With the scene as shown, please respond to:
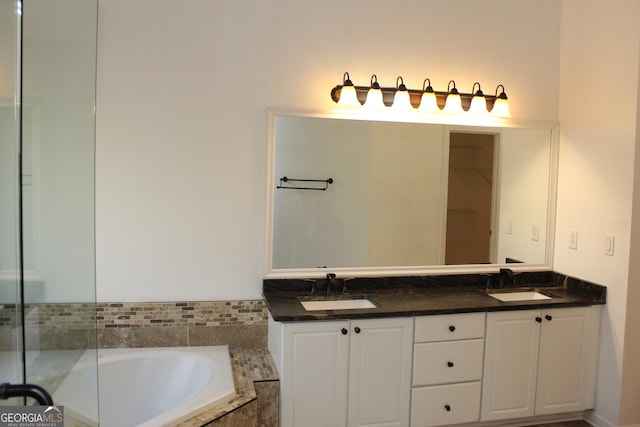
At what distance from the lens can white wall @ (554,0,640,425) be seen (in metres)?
2.87

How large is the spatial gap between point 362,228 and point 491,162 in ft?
3.19

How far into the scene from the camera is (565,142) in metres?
3.36

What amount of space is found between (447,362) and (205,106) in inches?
75.9

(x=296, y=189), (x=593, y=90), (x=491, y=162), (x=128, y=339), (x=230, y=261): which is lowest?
(x=128, y=339)

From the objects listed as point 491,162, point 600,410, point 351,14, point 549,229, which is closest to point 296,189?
point 351,14

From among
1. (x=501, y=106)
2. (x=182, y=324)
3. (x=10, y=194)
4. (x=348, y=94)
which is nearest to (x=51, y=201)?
(x=10, y=194)

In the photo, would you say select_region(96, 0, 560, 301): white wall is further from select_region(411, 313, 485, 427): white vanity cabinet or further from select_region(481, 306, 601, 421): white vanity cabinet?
select_region(481, 306, 601, 421): white vanity cabinet

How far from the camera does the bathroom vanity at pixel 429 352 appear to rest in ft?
8.66

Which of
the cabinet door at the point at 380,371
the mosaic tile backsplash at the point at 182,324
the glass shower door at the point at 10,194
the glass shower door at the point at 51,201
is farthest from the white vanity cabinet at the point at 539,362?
the glass shower door at the point at 10,194

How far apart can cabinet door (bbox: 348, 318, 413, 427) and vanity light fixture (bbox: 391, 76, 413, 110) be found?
4.09ft

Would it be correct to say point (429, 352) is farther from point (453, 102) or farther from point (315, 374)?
point (453, 102)

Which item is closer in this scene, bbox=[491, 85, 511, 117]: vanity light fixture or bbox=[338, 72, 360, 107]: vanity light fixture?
bbox=[338, 72, 360, 107]: vanity light fixture

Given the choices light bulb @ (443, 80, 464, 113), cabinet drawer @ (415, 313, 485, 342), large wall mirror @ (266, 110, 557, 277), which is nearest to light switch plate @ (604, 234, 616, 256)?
large wall mirror @ (266, 110, 557, 277)

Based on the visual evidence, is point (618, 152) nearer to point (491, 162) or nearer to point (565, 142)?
point (565, 142)
